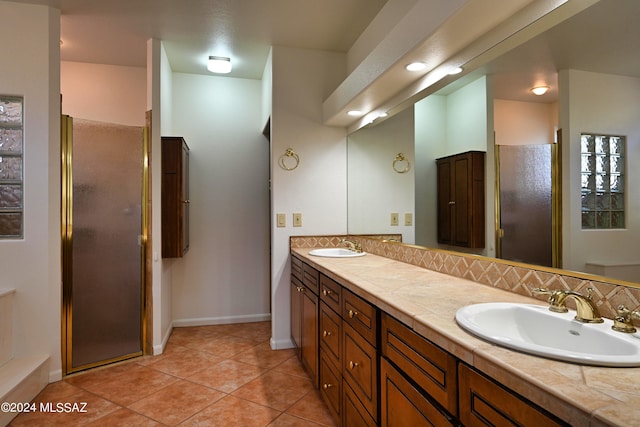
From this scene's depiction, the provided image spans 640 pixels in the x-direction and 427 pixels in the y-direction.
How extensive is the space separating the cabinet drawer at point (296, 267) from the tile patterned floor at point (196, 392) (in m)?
0.69

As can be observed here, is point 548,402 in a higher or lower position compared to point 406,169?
lower

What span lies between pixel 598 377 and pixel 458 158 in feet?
4.39

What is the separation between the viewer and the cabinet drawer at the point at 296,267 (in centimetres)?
283

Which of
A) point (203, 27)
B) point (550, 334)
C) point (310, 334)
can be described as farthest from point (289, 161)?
point (550, 334)

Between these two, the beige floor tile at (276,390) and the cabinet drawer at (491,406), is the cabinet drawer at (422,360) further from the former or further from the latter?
the beige floor tile at (276,390)

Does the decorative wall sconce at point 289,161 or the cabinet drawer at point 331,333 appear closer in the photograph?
the cabinet drawer at point 331,333

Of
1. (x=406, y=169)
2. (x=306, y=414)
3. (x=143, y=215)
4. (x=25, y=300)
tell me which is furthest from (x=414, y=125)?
(x=25, y=300)

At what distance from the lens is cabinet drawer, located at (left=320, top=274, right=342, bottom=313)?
1926 millimetres

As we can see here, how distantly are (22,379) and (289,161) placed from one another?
235 centimetres

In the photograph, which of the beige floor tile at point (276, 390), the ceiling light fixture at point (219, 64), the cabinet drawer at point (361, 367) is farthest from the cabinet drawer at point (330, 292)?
the ceiling light fixture at point (219, 64)

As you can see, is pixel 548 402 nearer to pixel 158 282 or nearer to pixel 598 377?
pixel 598 377

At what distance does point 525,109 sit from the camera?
4.76ft

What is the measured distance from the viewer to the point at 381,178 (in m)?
2.82

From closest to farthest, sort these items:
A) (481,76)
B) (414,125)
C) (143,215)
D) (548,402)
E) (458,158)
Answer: (548,402)
(481,76)
(458,158)
(414,125)
(143,215)
